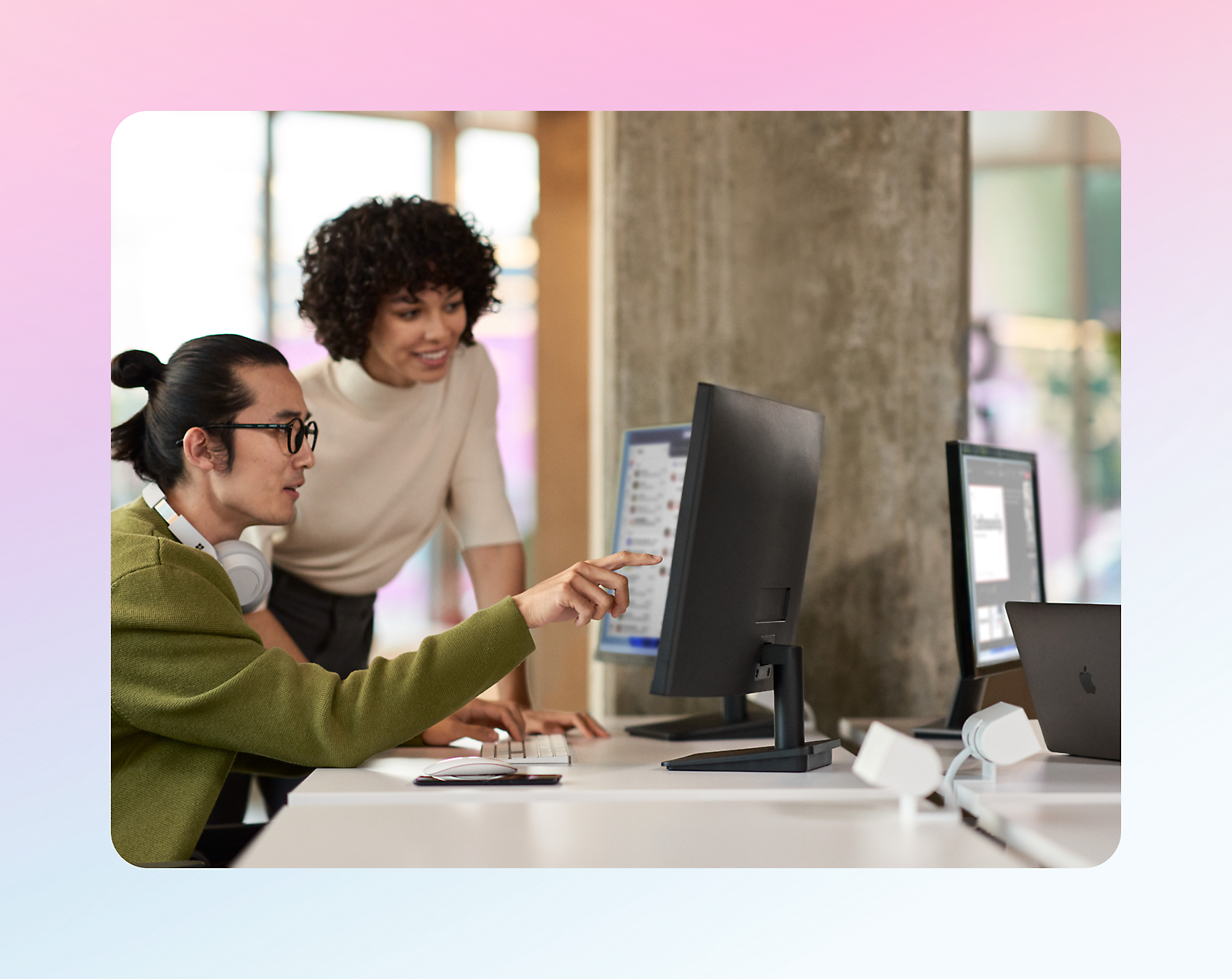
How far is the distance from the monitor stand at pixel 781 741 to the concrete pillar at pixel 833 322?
961mm

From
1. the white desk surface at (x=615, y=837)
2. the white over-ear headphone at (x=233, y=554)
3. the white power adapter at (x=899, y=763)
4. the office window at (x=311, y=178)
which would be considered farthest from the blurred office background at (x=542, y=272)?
the white power adapter at (x=899, y=763)

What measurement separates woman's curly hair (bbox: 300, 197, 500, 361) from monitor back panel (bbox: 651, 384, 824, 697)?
44.1 inches

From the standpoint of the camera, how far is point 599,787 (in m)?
1.40

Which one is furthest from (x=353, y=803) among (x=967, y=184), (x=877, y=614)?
(x=967, y=184)

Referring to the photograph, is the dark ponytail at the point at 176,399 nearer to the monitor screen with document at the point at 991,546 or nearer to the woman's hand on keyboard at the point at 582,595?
the woman's hand on keyboard at the point at 582,595

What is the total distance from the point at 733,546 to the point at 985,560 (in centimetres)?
71

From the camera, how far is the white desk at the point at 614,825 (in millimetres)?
1100

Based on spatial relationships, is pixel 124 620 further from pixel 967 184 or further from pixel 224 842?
pixel 967 184

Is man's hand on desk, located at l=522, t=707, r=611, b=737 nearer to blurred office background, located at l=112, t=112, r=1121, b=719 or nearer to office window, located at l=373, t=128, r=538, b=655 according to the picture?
blurred office background, located at l=112, t=112, r=1121, b=719

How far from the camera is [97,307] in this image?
129 centimetres

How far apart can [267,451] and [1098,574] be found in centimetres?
387

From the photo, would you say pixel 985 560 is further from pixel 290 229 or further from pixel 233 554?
pixel 290 229

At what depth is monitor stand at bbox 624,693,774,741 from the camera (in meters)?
→ 1.89

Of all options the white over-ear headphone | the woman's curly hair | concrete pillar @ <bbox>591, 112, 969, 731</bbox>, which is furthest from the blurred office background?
the white over-ear headphone
